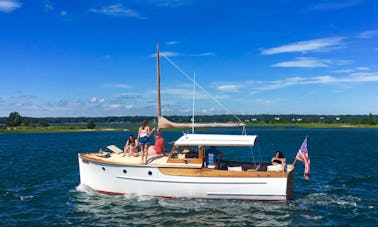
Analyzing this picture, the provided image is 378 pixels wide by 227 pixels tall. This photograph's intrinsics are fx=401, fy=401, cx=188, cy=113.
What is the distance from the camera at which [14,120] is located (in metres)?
175

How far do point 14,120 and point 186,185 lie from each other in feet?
566

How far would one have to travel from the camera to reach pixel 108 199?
2098 centimetres

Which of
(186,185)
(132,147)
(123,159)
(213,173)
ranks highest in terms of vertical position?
(132,147)

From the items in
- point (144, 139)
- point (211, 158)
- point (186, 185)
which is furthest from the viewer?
point (144, 139)

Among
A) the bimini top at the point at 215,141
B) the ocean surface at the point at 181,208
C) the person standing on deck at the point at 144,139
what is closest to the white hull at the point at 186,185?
the ocean surface at the point at 181,208

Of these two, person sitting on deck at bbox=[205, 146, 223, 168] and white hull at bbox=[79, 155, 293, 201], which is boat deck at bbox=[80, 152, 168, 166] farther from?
person sitting on deck at bbox=[205, 146, 223, 168]

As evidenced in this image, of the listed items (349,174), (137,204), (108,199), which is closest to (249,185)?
(137,204)

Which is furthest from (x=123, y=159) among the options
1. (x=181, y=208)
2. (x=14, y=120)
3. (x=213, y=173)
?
(x=14, y=120)

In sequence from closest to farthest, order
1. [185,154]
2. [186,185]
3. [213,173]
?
[213,173], [186,185], [185,154]

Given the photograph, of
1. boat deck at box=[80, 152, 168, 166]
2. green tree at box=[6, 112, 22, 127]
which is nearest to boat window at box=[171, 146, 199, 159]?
boat deck at box=[80, 152, 168, 166]

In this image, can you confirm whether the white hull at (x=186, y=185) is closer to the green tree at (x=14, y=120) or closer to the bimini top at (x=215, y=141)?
the bimini top at (x=215, y=141)

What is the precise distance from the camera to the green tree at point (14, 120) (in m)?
173

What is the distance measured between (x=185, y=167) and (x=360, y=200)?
31.5 feet

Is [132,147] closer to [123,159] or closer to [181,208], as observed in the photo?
[123,159]
